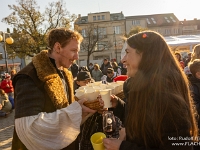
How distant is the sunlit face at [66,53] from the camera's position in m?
1.90

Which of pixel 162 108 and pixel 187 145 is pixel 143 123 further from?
pixel 187 145

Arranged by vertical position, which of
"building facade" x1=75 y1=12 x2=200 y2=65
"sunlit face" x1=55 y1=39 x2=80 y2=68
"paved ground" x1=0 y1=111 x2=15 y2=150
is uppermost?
"building facade" x1=75 y1=12 x2=200 y2=65

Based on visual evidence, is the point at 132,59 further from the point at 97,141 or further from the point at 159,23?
the point at 159,23

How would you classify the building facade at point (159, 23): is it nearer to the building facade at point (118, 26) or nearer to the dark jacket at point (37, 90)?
the building facade at point (118, 26)

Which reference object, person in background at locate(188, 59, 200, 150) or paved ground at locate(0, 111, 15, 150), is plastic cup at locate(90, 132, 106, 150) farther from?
paved ground at locate(0, 111, 15, 150)

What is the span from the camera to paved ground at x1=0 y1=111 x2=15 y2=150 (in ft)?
16.4

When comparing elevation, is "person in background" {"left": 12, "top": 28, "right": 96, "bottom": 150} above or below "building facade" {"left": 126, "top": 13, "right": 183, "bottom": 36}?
below

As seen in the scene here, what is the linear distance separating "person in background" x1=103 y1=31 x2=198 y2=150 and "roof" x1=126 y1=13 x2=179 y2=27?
51.6 m

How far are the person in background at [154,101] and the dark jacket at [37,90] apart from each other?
529 millimetres

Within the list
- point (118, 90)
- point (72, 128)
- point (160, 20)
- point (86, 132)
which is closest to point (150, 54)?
point (72, 128)

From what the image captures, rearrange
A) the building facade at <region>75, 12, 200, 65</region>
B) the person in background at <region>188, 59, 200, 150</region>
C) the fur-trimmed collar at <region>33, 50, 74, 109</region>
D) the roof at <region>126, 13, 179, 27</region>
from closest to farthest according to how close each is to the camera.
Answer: the fur-trimmed collar at <region>33, 50, 74, 109</region>
the person in background at <region>188, 59, 200, 150</region>
the building facade at <region>75, 12, 200, 65</region>
the roof at <region>126, 13, 179, 27</region>

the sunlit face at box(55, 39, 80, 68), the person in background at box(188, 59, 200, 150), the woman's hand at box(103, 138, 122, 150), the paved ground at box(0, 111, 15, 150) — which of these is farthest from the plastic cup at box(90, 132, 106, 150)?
the paved ground at box(0, 111, 15, 150)

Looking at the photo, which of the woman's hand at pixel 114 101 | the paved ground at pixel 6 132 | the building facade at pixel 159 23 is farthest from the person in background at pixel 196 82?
the building facade at pixel 159 23

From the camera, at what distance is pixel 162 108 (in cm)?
131
